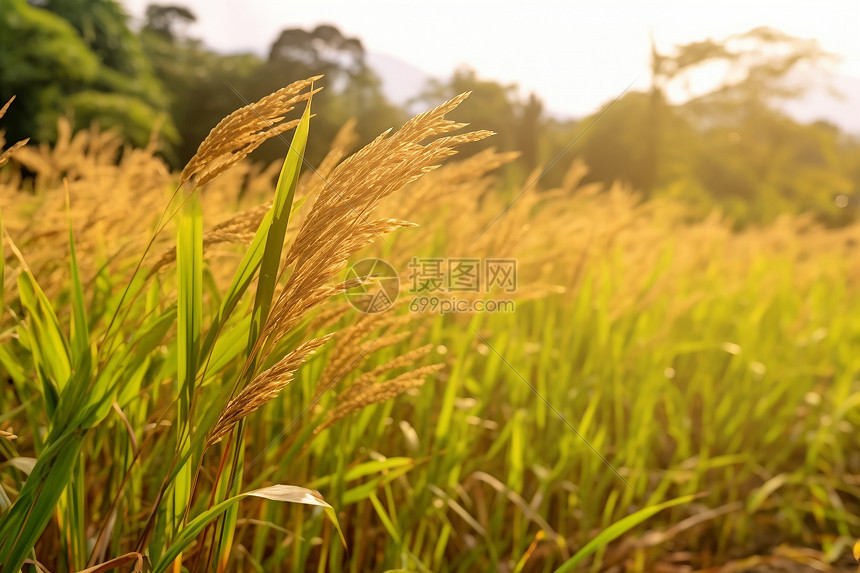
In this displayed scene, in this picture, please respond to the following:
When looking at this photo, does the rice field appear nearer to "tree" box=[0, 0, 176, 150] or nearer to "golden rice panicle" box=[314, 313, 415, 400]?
"golden rice panicle" box=[314, 313, 415, 400]

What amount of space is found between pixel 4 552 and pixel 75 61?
25.5 feet

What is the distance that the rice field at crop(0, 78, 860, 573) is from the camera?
705mm

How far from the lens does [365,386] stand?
0.92 metres

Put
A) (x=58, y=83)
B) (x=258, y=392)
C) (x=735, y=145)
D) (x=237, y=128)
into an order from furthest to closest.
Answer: (x=735, y=145), (x=58, y=83), (x=237, y=128), (x=258, y=392)

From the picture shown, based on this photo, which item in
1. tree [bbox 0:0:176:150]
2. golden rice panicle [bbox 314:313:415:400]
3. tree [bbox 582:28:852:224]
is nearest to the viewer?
golden rice panicle [bbox 314:313:415:400]

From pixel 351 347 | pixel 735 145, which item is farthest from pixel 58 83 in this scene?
pixel 735 145

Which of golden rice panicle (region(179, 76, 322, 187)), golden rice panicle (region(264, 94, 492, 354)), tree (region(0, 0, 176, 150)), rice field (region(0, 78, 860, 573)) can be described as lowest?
rice field (region(0, 78, 860, 573))

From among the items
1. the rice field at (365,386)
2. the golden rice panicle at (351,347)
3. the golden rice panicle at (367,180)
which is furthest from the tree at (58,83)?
the golden rice panicle at (367,180)

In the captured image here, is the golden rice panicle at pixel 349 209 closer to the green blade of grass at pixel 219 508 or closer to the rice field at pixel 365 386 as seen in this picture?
the rice field at pixel 365 386

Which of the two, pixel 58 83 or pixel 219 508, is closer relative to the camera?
pixel 219 508

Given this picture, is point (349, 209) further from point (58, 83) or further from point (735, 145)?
point (735, 145)

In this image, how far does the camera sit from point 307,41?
21.3 feet

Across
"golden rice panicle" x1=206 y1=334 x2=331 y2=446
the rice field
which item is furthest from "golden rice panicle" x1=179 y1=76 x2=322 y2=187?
"golden rice panicle" x1=206 y1=334 x2=331 y2=446

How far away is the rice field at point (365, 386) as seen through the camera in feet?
2.31
